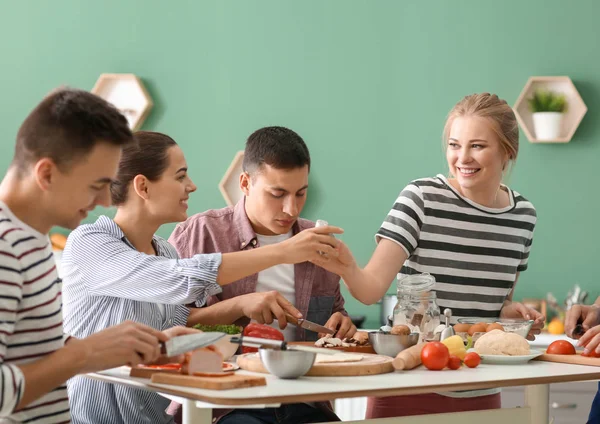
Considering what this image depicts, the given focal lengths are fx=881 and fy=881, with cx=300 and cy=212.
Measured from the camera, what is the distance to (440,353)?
1.78 meters

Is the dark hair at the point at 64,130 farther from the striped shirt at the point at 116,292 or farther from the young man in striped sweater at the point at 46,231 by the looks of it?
the striped shirt at the point at 116,292

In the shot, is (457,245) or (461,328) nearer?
(461,328)

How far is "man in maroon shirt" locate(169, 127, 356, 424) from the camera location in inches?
91.4

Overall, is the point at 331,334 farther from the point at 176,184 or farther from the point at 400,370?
the point at 176,184

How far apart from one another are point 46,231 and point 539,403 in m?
1.17

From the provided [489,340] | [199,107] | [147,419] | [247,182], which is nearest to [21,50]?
[199,107]

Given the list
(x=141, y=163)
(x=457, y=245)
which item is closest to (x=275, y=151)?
(x=141, y=163)

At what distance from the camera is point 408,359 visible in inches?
69.8

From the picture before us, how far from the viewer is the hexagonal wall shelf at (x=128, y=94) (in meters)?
4.36

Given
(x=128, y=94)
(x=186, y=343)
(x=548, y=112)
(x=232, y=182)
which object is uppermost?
(x=548, y=112)

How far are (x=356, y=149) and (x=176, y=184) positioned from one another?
2.11 m

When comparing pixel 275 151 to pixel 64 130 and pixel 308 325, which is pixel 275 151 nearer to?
pixel 308 325

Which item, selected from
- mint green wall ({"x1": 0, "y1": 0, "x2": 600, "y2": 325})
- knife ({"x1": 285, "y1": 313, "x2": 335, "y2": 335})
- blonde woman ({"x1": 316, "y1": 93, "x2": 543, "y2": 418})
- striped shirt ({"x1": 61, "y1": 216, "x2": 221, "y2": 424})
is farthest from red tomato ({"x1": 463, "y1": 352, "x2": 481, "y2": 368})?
mint green wall ({"x1": 0, "y1": 0, "x2": 600, "y2": 325})

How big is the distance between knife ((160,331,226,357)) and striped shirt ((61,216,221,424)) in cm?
31
